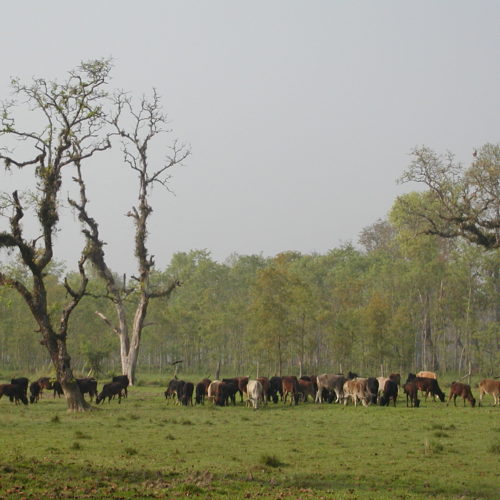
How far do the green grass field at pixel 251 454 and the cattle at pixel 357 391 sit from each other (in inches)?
115

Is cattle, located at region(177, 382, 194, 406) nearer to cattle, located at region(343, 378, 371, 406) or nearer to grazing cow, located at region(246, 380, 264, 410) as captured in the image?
grazing cow, located at region(246, 380, 264, 410)

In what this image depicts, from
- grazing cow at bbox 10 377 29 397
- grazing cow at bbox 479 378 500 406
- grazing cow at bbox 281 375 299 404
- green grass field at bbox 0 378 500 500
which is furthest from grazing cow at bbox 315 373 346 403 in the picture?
grazing cow at bbox 10 377 29 397

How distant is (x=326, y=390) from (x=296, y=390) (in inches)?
76.0

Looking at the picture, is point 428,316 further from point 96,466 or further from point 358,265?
point 96,466

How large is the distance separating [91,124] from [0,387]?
13.5m

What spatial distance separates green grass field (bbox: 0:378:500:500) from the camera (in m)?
13.4

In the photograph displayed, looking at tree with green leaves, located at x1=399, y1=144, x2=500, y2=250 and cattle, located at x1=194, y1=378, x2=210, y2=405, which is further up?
tree with green leaves, located at x1=399, y1=144, x2=500, y2=250

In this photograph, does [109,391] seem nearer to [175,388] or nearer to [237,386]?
[175,388]

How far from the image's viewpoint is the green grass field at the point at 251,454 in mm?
13383

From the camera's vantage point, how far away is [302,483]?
1420cm

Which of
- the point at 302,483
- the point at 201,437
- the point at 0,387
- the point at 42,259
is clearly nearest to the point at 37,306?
the point at 42,259

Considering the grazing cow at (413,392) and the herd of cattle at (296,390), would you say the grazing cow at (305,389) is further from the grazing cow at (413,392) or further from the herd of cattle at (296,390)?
the grazing cow at (413,392)

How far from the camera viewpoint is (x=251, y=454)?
18.1m

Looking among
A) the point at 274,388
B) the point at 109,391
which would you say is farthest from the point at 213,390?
the point at 109,391
